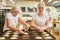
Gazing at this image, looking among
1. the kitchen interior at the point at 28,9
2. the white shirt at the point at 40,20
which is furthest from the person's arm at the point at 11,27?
the white shirt at the point at 40,20

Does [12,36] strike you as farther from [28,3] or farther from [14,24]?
[28,3]

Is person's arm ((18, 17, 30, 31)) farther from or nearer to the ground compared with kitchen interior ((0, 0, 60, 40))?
nearer to the ground

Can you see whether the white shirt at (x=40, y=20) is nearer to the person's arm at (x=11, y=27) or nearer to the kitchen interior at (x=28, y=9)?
the kitchen interior at (x=28, y=9)

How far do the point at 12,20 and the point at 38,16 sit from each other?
370 mm

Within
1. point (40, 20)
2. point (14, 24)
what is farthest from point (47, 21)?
point (14, 24)

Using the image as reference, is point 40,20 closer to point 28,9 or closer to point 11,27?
point 28,9

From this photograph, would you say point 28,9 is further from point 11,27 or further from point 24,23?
point 11,27

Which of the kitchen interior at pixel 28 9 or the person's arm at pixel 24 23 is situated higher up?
the kitchen interior at pixel 28 9

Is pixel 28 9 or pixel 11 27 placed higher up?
pixel 28 9

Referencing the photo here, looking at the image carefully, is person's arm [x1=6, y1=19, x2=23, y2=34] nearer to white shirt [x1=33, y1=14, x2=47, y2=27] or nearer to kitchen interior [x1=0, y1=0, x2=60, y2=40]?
kitchen interior [x1=0, y1=0, x2=60, y2=40]

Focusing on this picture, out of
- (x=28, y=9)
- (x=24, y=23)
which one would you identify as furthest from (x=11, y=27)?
(x=28, y=9)

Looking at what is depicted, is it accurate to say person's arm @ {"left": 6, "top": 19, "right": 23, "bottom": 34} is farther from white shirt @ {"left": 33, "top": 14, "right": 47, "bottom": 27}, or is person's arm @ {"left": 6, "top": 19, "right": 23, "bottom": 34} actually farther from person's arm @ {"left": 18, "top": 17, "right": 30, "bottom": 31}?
white shirt @ {"left": 33, "top": 14, "right": 47, "bottom": 27}

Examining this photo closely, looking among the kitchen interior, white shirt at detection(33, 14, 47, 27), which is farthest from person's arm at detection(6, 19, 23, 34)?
white shirt at detection(33, 14, 47, 27)

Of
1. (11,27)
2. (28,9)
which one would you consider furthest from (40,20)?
(11,27)
